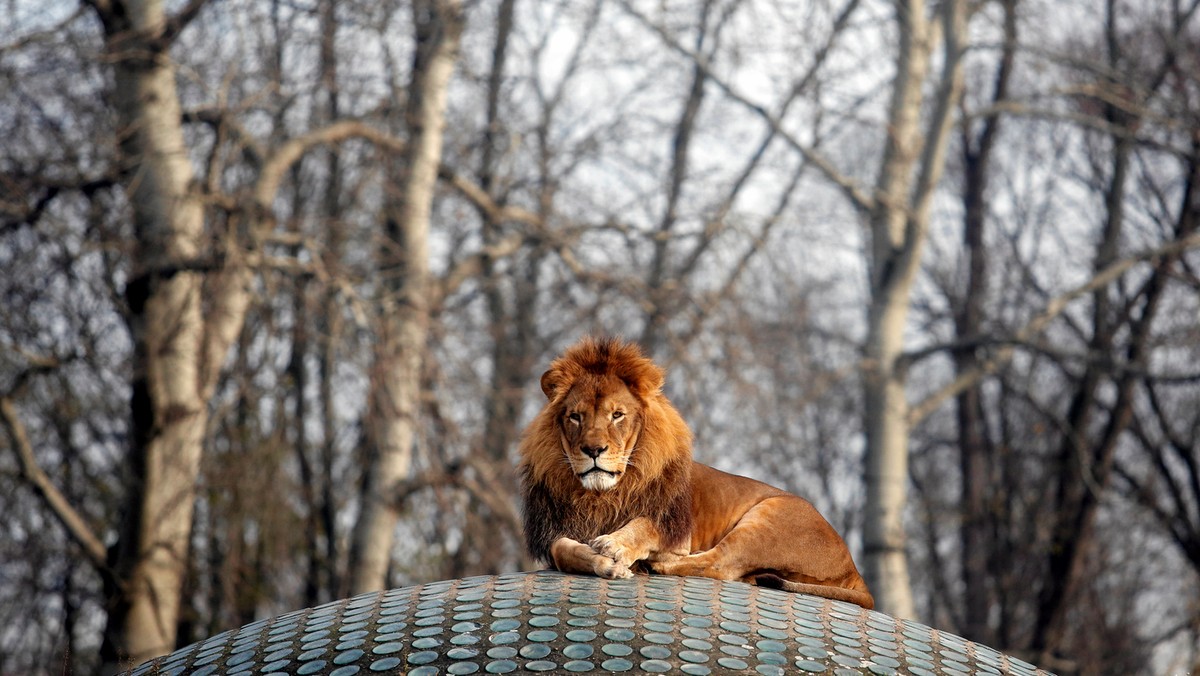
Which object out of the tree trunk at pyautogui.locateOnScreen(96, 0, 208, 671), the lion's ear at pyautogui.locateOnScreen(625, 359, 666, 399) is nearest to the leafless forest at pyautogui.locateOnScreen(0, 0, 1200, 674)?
the tree trunk at pyautogui.locateOnScreen(96, 0, 208, 671)

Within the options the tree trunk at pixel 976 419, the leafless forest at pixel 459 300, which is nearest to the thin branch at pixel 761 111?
the leafless forest at pixel 459 300

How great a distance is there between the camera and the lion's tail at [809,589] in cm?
496

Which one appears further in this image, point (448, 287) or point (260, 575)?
point (260, 575)

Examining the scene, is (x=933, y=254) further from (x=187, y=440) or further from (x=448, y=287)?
(x=187, y=440)

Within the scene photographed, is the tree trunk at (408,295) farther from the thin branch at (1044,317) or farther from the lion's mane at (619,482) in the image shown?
the lion's mane at (619,482)

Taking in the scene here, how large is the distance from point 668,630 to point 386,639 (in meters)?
0.87

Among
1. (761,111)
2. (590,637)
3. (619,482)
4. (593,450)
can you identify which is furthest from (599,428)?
(761,111)

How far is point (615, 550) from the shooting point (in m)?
4.68

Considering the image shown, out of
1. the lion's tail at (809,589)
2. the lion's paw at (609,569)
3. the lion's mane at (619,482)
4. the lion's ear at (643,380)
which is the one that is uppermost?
the lion's ear at (643,380)

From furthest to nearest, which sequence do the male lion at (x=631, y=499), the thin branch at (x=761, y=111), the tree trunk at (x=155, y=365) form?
the thin branch at (x=761, y=111) → the tree trunk at (x=155, y=365) → the male lion at (x=631, y=499)

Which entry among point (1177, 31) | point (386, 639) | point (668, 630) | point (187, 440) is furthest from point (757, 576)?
point (1177, 31)

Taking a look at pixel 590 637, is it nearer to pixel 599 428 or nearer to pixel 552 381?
pixel 599 428

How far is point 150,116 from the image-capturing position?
1080cm

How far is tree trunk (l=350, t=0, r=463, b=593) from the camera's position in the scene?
35.5 feet
